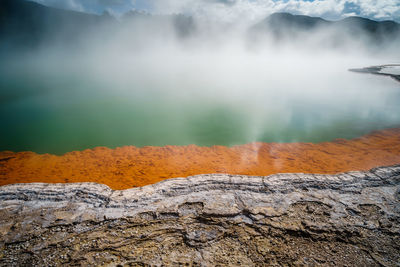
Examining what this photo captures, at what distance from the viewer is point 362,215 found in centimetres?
210

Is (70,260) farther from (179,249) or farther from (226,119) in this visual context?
(226,119)

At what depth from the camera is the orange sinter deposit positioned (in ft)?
13.0

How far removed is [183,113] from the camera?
355 inches

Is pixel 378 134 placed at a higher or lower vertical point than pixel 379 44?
lower

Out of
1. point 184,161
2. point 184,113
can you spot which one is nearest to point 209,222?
point 184,161

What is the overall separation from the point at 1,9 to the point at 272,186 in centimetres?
7545

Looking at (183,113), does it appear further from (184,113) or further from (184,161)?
(184,161)

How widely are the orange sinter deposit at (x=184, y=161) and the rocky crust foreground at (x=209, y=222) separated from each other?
1449mm

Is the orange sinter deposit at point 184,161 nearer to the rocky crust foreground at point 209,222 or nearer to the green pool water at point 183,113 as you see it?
the green pool water at point 183,113

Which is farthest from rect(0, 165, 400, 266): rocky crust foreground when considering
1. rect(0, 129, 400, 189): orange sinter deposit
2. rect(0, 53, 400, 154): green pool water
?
rect(0, 53, 400, 154): green pool water

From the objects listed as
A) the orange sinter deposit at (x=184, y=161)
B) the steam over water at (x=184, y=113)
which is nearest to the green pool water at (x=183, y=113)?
the steam over water at (x=184, y=113)

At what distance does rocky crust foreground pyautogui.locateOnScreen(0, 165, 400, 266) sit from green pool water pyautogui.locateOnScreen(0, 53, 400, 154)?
3374 mm

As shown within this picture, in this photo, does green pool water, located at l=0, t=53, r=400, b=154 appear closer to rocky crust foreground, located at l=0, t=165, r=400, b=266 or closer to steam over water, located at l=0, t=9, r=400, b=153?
steam over water, located at l=0, t=9, r=400, b=153

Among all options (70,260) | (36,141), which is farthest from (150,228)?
(36,141)
